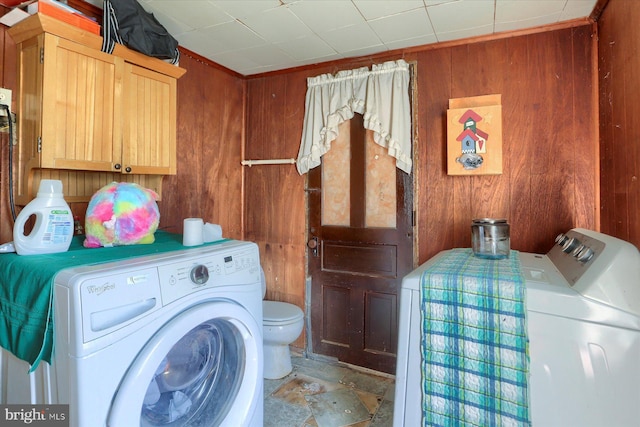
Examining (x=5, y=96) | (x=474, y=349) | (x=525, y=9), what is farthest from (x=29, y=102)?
(x=525, y=9)

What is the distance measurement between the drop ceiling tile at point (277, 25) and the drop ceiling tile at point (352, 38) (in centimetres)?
16

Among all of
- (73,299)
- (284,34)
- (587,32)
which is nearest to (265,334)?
(73,299)

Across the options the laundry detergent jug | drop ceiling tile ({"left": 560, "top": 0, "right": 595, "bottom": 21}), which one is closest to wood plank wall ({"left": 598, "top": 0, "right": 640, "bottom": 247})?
drop ceiling tile ({"left": 560, "top": 0, "right": 595, "bottom": 21})

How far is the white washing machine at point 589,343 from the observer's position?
1004 millimetres

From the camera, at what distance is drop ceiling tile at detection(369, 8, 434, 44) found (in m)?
1.89

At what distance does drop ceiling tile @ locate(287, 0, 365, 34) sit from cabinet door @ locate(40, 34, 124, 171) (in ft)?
3.15

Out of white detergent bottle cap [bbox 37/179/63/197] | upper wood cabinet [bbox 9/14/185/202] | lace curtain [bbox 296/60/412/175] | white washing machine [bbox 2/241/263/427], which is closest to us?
white washing machine [bbox 2/241/263/427]

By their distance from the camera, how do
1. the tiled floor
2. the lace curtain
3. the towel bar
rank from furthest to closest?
the towel bar
the lace curtain
the tiled floor

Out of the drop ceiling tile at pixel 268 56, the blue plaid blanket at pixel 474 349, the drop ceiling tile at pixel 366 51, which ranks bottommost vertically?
the blue plaid blanket at pixel 474 349

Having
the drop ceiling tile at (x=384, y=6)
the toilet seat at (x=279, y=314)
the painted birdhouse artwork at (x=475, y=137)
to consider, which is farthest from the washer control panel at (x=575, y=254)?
the toilet seat at (x=279, y=314)

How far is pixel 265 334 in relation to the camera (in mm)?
2199

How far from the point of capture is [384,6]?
5.90ft

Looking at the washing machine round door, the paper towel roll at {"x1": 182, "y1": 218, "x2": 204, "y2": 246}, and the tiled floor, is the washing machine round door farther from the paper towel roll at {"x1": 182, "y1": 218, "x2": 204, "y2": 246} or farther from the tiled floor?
the tiled floor

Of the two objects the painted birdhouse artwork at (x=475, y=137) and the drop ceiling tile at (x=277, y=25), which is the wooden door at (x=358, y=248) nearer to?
the painted birdhouse artwork at (x=475, y=137)
